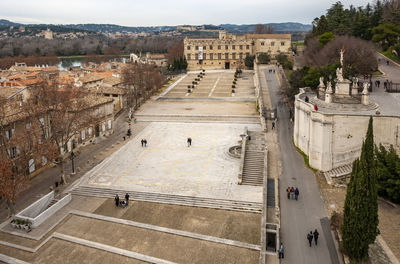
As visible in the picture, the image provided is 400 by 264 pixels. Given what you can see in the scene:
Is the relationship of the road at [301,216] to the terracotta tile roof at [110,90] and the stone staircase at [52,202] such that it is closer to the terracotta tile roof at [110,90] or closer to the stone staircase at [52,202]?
the stone staircase at [52,202]

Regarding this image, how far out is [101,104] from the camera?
39.2 m

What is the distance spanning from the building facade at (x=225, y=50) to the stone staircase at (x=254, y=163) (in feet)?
218

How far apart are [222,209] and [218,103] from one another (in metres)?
35.0

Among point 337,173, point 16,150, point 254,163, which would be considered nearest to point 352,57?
point 337,173

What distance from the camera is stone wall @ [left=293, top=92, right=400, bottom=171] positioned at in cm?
2462

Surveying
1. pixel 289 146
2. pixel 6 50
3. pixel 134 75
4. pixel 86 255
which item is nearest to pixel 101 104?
pixel 134 75

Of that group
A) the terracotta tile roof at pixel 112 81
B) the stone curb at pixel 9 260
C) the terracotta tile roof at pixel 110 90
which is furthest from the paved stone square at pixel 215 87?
the stone curb at pixel 9 260

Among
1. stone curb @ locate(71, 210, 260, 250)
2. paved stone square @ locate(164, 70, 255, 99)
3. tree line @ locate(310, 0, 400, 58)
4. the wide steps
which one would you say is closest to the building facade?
paved stone square @ locate(164, 70, 255, 99)

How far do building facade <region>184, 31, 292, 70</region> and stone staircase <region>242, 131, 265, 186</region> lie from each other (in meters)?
66.6

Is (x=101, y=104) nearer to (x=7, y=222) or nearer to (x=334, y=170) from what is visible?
(x=7, y=222)

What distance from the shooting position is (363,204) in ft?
52.4

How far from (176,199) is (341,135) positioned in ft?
43.2

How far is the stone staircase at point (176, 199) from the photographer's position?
22.6 meters

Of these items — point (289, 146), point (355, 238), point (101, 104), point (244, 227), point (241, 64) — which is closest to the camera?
point (355, 238)
